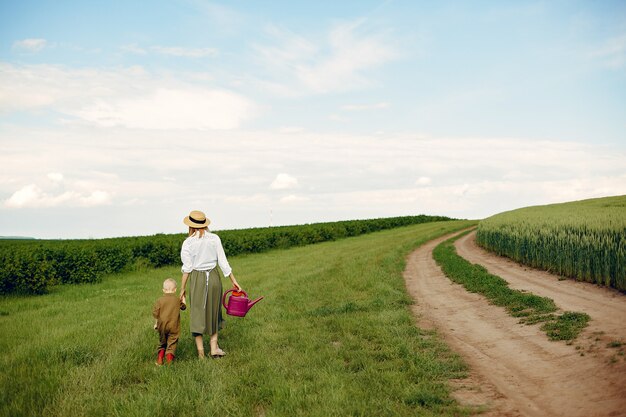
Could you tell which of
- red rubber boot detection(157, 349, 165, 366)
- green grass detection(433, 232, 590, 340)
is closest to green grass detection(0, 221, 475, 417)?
red rubber boot detection(157, 349, 165, 366)

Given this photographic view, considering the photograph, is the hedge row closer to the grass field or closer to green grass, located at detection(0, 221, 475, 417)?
green grass, located at detection(0, 221, 475, 417)

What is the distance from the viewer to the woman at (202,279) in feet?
25.8

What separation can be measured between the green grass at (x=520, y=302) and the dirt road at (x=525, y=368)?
0.27 meters

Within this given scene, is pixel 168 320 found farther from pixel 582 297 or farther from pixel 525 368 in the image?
pixel 582 297

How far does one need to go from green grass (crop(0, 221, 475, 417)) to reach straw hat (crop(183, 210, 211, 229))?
222 centimetres

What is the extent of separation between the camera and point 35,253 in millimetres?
17703

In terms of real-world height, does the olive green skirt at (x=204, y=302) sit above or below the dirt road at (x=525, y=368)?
above

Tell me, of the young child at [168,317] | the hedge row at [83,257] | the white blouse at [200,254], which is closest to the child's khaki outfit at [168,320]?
the young child at [168,317]

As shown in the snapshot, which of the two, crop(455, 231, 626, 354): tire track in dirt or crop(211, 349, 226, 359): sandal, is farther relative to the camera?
crop(455, 231, 626, 354): tire track in dirt

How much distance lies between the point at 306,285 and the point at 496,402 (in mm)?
9698

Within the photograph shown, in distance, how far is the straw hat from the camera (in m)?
7.94

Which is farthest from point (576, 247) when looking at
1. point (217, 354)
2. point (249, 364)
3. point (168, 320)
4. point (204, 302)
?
point (168, 320)

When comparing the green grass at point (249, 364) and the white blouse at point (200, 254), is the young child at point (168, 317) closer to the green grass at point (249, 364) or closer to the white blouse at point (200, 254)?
the green grass at point (249, 364)

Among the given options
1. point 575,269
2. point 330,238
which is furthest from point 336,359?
point 330,238
